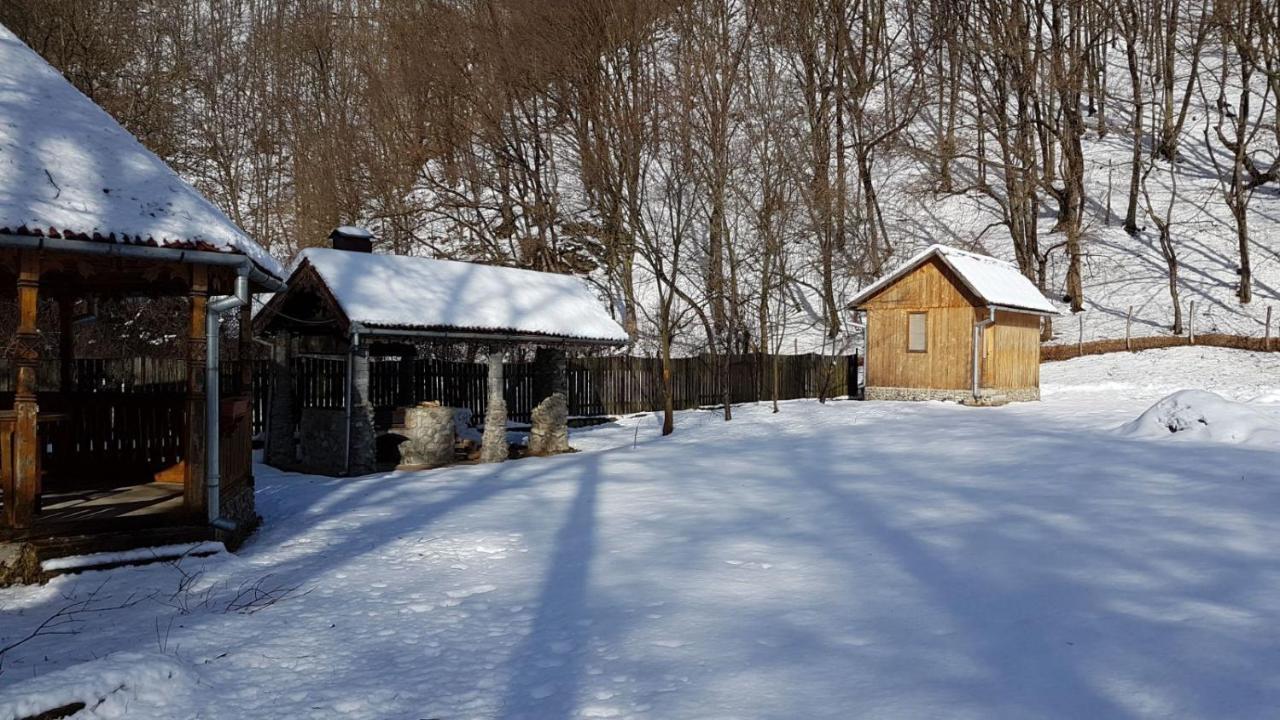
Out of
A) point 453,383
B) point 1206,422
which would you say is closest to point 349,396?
point 453,383

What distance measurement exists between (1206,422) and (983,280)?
10.2 metres

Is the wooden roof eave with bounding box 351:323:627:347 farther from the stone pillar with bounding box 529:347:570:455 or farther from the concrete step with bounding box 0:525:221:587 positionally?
the concrete step with bounding box 0:525:221:587

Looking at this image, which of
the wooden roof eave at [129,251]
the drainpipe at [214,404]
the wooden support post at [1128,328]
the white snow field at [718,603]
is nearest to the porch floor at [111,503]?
the drainpipe at [214,404]

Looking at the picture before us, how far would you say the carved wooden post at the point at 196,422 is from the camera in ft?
26.5

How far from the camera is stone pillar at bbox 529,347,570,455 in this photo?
16.7m

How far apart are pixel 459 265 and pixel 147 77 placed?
47.4 ft

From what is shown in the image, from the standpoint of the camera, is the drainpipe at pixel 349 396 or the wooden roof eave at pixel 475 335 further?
the drainpipe at pixel 349 396

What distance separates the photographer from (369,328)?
13.2m

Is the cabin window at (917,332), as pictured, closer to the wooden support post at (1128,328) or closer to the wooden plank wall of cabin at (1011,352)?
the wooden plank wall of cabin at (1011,352)

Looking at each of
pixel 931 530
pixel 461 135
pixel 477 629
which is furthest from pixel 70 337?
pixel 461 135

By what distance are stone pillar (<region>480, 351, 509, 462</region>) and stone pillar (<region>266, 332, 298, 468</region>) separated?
3.32 meters

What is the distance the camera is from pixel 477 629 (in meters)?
5.98

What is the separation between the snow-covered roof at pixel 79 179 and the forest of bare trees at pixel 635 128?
12449 millimetres

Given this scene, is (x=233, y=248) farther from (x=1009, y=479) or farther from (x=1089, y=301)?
(x=1089, y=301)
